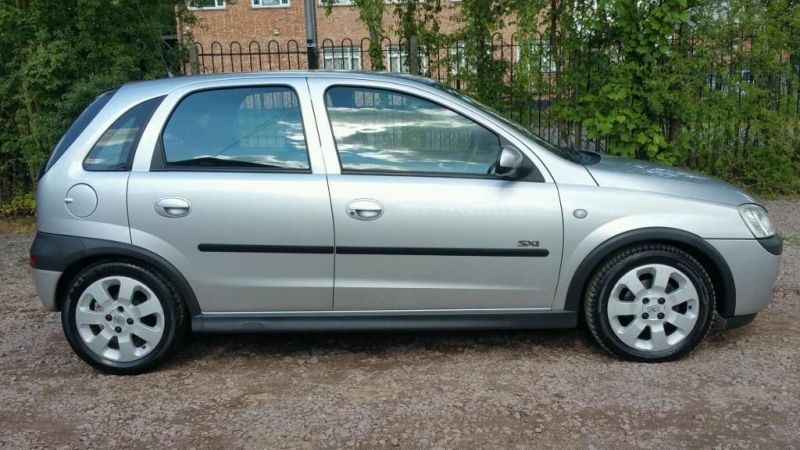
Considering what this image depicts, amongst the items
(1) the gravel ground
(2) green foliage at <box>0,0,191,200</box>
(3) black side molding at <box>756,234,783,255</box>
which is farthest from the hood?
(2) green foliage at <box>0,0,191,200</box>

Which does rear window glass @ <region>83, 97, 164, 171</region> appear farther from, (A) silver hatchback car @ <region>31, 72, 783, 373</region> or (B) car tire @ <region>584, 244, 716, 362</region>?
(B) car tire @ <region>584, 244, 716, 362</region>

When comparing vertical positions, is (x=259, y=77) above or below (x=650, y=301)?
above

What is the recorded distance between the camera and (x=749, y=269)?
417 centimetres

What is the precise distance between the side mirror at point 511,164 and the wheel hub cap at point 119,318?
6.86 feet

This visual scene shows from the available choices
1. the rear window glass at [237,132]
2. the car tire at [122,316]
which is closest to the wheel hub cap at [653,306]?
the rear window glass at [237,132]

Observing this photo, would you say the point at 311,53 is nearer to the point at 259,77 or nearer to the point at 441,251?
the point at 259,77

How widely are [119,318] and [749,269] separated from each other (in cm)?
362

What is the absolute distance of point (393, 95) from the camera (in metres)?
4.28

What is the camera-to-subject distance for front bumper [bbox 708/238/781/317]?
4137mm

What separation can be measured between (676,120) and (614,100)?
887mm

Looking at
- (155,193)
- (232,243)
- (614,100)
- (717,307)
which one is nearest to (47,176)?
(155,193)

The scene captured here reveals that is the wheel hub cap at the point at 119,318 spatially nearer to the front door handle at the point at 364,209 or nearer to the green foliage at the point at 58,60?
the front door handle at the point at 364,209

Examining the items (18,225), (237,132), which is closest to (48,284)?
(237,132)

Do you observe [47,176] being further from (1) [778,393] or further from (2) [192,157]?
(1) [778,393]
